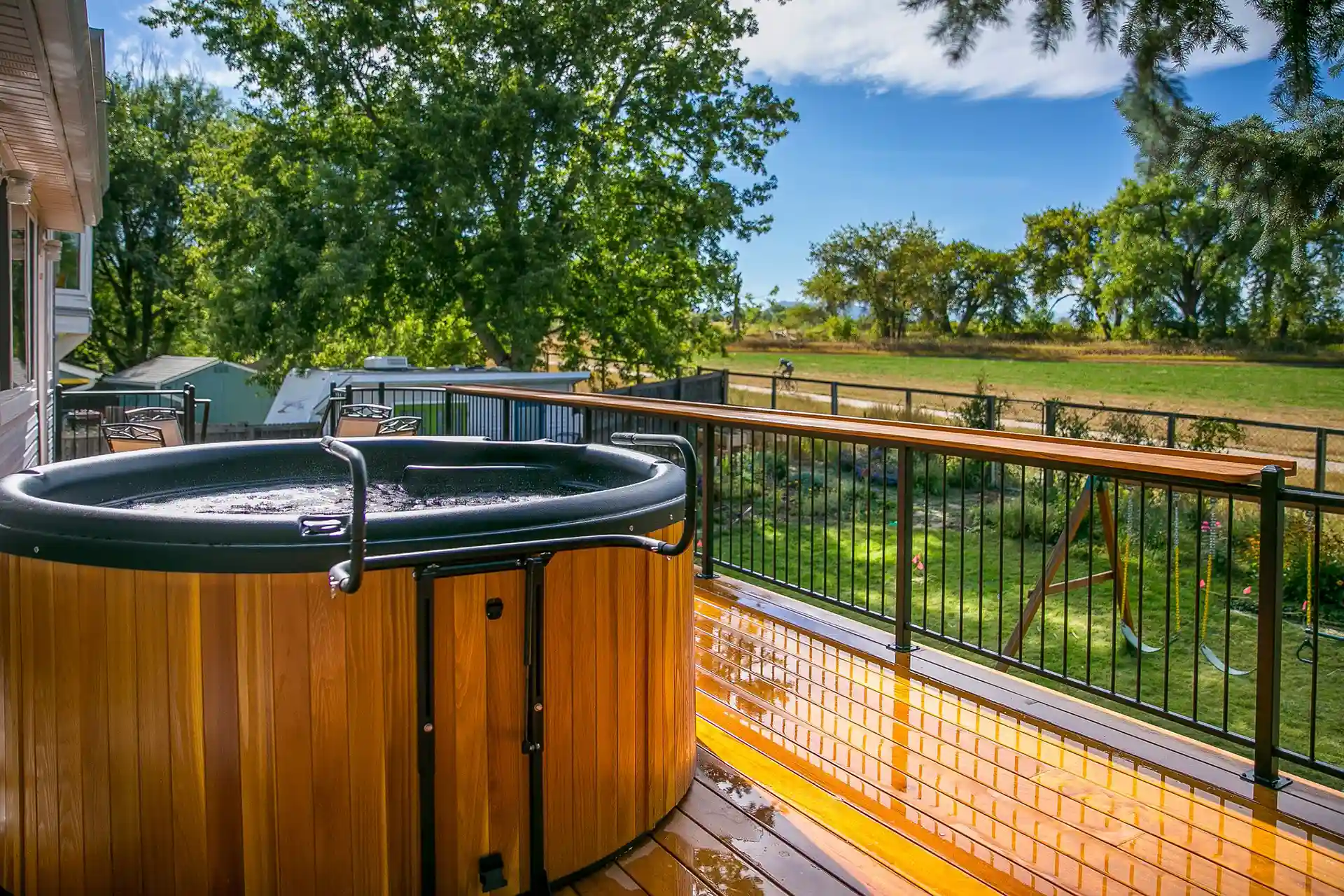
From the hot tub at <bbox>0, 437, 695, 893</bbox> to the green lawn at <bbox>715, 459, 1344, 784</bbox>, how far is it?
2027 millimetres

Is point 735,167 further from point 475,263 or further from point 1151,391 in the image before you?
point 1151,391

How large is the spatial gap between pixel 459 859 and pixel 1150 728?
7.09 ft

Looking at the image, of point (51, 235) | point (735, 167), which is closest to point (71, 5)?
point (51, 235)

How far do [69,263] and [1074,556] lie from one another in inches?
483

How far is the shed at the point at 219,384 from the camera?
61.6 feet

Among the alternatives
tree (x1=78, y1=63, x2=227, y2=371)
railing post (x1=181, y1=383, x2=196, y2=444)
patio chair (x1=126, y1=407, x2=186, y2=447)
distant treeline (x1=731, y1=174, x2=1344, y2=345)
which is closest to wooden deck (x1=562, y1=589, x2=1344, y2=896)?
patio chair (x1=126, y1=407, x2=186, y2=447)

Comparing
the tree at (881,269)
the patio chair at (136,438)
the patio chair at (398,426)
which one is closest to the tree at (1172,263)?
the tree at (881,269)

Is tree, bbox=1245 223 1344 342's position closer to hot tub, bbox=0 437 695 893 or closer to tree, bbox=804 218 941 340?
hot tub, bbox=0 437 695 893

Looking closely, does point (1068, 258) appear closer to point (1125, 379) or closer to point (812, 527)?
point (1125, 379)

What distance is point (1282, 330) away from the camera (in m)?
15.5

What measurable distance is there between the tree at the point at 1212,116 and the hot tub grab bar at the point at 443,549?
14.8 feet

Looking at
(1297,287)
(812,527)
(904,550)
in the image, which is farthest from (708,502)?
(1297,287)

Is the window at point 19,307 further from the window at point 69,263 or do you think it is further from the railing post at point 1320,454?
the railing post at point 1320,454

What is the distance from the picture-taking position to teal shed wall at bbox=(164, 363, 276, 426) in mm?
18891
